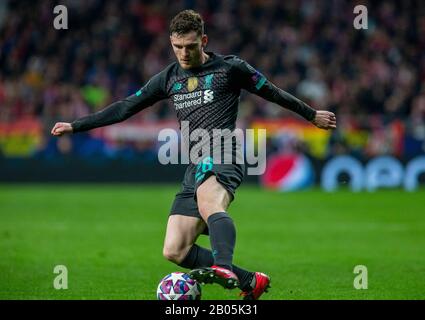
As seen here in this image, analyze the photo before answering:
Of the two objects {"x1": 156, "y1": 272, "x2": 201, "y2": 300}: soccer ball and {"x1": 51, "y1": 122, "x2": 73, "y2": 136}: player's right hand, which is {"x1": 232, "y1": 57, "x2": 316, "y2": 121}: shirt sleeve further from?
{"x1": 156, "y1": 272, "x2": 201, "y2": 300}: soccer ball

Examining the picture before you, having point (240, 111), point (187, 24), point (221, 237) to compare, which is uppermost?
point (240, 111)

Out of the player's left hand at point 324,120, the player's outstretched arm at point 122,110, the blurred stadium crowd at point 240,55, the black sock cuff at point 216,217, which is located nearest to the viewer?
the black sock cuff at point 216,217

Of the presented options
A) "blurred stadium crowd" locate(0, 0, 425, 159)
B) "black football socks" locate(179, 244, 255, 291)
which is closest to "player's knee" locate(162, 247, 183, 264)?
"black football socks" locate(179, 244, 255, 291)

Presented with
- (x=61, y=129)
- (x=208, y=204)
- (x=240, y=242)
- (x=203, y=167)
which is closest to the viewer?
(x=208, y=204)

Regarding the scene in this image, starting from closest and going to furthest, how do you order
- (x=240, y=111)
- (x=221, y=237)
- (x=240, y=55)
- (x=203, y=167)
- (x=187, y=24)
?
(x=221, y=237) < (x=187, y=24) < (x=203, y=167) < (x=240, y=111) < (x=240, y=55)

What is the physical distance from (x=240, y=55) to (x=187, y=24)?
53.3 feet

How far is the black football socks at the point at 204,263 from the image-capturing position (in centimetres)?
655

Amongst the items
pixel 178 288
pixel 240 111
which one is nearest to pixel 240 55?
pixel 240 111

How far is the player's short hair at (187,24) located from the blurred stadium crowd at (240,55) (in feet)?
41.6

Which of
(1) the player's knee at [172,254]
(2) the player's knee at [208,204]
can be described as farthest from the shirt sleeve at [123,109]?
(1) the player's knee at [172,254]

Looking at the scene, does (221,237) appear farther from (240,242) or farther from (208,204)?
(240,242)

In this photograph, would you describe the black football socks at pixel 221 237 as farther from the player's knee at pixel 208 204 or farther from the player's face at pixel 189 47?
the player's face at pixel 189 47

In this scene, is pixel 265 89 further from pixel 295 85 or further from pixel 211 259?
pixel 295 85

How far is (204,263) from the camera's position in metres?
6.69
